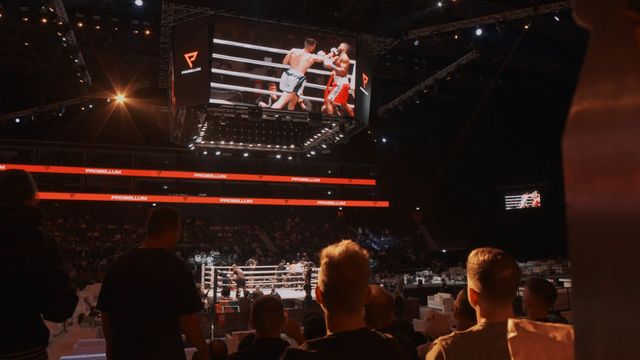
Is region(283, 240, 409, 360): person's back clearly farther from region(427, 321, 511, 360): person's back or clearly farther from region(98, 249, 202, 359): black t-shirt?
region(98, 249, 202, 359): black t-shirt

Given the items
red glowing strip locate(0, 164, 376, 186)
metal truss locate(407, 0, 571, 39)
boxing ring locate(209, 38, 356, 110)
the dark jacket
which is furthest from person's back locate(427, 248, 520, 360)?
red glowing strip locate(0, 164, 376, 186)

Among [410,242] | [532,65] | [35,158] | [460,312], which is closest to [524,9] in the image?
[532,65]

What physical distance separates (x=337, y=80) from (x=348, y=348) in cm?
815

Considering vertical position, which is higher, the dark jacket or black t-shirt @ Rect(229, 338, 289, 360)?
the dark jacket

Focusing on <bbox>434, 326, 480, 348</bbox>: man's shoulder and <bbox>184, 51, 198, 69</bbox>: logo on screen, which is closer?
<bbox>434, 326, 480, 348</bbox>: man's shoulder

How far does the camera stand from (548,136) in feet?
81.3

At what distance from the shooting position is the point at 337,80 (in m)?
9.26

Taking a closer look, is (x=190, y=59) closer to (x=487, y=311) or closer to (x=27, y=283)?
(x=27, y=283)

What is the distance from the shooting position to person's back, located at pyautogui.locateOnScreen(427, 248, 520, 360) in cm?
190

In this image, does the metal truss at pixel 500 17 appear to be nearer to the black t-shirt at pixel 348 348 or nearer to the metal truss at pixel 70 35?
the metal truss at pixel 70 35

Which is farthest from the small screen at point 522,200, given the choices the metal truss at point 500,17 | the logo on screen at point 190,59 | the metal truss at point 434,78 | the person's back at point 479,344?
the person's back at point 479,344

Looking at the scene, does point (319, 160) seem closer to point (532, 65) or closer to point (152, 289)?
point (532, 65)

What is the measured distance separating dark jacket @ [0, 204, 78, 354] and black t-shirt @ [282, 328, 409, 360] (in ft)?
4.49

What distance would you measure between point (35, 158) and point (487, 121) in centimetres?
2673
